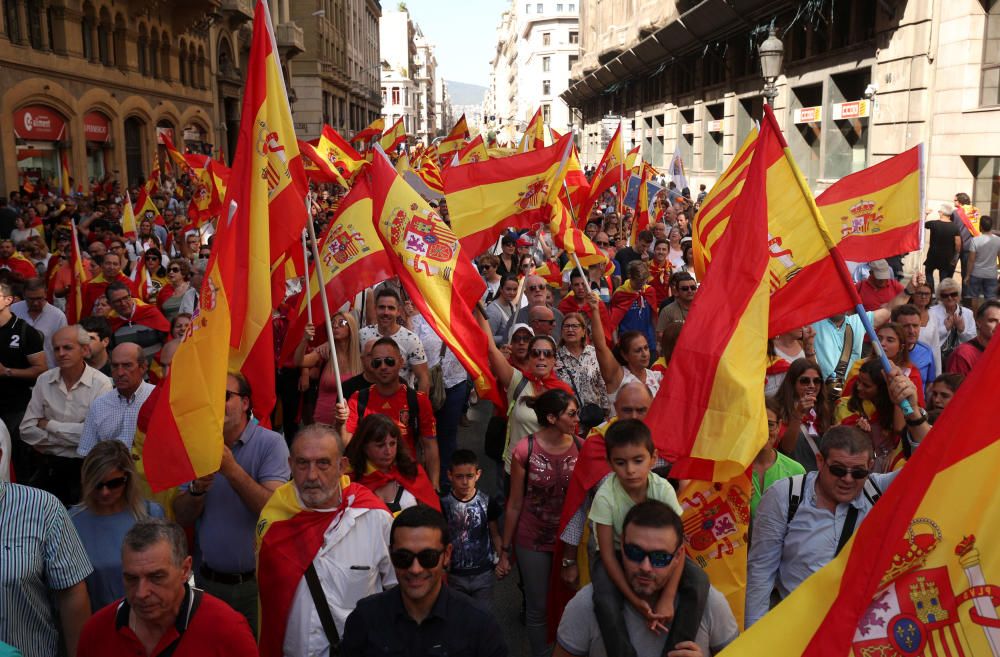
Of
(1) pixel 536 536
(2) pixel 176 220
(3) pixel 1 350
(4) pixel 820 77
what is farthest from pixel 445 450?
(4) pixel 820 77

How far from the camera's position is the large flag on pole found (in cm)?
392

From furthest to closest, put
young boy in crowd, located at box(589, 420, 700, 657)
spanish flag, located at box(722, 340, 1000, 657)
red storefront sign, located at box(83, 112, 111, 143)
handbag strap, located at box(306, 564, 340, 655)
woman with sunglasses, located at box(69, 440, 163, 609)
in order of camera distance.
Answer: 1. red storefront sign, located at box(83, 112, 111, 143)
2. woman with sunglasses, located at box(69, 440, 163, 609)
3. young boy in crowd, located at box(589, 420, 700, 657)
4. handbag strap, located at box(306, 564, 340, 655)
5. spanish flag, located at box(722, 340, 1000, 657)

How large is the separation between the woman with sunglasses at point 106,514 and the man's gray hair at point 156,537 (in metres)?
0.78

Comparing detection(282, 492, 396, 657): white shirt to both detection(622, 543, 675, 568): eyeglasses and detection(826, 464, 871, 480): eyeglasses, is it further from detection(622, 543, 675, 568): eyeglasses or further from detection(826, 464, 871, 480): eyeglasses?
detection(826, 464, 871, 480): eyeglasses

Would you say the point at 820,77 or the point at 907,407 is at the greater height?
the point at 820,77

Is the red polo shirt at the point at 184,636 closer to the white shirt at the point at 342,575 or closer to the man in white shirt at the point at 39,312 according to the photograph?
the white shirt at the point at 342,575

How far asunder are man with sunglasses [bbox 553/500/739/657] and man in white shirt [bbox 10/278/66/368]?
5639mm

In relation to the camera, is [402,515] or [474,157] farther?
[474,157]

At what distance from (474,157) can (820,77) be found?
36.1 feet

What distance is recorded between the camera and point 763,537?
374 centimetres

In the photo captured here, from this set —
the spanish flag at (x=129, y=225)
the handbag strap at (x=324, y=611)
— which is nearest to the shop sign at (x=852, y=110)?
the spanish flag at (x=129, y=225)

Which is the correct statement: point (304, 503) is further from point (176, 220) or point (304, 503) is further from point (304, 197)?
point (176, 220)

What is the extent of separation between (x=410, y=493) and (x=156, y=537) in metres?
1.53

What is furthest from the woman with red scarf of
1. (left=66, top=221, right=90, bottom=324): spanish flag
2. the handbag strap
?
(left=66, top=221, right=90, bottom=324): spanish flag
